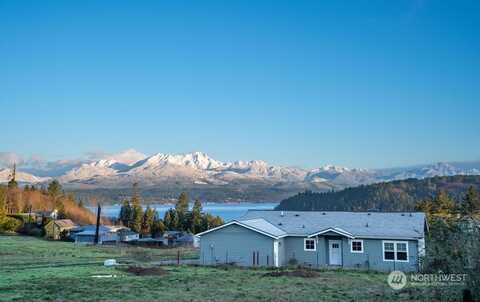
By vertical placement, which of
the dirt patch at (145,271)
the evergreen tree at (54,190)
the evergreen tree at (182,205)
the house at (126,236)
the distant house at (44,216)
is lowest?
the dirt patch at (145,271)

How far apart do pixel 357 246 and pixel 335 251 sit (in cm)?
157

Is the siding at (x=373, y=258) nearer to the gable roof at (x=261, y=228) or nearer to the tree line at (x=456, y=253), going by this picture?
the gable roof at (x=261, y=228)

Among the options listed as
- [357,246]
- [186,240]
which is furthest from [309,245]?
[186,240]

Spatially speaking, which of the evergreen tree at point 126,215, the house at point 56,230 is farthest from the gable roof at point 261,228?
the evergreen tree at point 126,215

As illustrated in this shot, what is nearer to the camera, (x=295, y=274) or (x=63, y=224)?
(x=295, y=274)

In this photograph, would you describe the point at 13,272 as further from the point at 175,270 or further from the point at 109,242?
the point at 109,242

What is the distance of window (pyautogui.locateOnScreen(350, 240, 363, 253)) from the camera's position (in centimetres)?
3334

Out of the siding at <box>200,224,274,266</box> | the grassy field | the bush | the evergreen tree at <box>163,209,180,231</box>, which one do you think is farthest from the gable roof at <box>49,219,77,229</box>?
the grassy field

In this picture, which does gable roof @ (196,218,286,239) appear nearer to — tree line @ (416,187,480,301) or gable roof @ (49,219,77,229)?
tree line @ (416,187,480,301)

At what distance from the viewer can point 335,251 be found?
34.1m

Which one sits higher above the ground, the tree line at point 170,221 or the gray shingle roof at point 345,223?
the tree line at point 170,221

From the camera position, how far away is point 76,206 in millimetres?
120062

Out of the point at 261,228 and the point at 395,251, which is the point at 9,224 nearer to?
the point at 261,228

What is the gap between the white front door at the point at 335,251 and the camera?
111 ft
